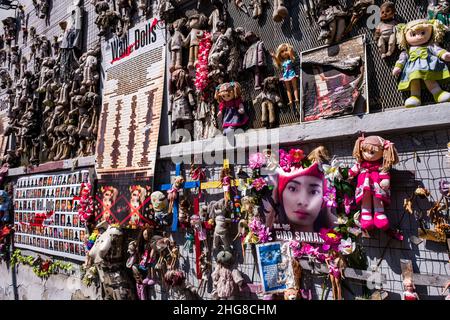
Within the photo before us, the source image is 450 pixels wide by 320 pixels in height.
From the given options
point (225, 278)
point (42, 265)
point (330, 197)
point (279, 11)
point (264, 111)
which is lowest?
point (42, 265)

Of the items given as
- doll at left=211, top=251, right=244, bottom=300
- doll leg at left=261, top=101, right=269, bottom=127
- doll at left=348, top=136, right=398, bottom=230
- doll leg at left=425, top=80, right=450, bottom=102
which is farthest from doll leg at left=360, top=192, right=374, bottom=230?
doll at left=211, top=251, right=244, bottom=300

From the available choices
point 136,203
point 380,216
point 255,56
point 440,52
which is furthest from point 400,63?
point 136,203

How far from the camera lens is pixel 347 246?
305 centimetres

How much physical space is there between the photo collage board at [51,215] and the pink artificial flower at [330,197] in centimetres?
442

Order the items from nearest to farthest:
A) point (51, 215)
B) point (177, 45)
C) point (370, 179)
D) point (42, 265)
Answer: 1. point (370, 179)
2. point (177, 45)
3. point (51, 215)
4. point (42, 265)

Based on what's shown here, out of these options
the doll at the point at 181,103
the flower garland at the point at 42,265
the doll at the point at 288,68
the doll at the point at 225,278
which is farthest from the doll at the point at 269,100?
the flower garland at the point at 42,265

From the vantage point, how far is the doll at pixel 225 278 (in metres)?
3.82

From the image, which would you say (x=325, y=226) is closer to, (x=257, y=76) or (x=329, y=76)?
(x=329, y=76)

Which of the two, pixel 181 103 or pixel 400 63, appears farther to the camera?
pixel 181 103

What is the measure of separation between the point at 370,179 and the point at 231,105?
75.8 inches

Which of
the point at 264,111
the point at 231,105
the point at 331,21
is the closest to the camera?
the point at 331,21

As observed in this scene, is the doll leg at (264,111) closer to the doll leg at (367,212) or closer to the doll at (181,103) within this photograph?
the doll at (181,103)

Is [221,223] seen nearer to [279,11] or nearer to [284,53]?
[284,53]

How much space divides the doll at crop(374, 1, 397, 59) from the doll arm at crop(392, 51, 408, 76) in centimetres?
13
